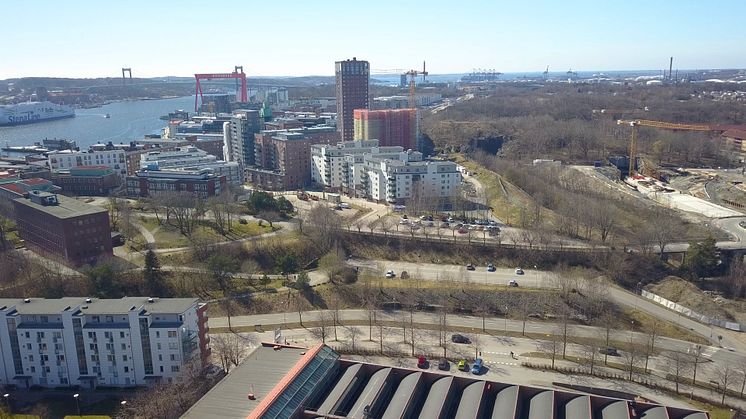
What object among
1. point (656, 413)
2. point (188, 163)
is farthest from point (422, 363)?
point (188, 163)

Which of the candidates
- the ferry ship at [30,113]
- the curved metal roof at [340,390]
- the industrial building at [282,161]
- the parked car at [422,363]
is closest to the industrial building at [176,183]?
the industrial building at [282,161]

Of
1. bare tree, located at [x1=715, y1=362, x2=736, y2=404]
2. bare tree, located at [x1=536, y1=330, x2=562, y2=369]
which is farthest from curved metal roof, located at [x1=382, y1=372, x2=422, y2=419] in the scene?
bare tree, located at [x1=715, y1=362, x2=736, y2=404]

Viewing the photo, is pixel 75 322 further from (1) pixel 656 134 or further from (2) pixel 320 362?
(1) pixel 656 134

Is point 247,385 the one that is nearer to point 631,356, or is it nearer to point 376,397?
point 376,397

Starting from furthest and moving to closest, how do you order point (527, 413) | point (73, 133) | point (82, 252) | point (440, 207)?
point (73, 133)
point (440, 207)
point (82, 252)
point (527, 413)

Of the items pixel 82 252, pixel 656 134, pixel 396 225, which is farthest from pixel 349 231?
pixel 656 134

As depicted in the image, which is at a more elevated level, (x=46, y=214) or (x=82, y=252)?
(x=46, y=214)
